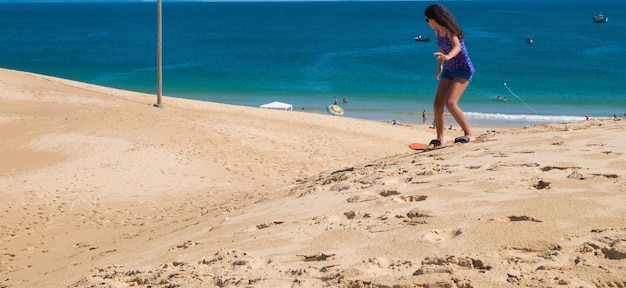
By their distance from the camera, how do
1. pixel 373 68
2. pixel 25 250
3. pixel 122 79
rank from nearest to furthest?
pixel 25 250 < pixel 122 79 < pixel 373 68

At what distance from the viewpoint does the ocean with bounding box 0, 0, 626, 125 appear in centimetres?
4047

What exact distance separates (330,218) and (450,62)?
352cm

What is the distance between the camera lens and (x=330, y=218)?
5.65 meters

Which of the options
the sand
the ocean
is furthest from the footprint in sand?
the ocean

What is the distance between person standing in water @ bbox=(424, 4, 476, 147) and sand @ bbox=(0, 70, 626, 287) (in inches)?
19.7

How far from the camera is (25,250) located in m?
8.28

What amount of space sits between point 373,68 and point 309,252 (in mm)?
51650

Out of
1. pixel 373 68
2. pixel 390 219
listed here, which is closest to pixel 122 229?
pixel 390 219

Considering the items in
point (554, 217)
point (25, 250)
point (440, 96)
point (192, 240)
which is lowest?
point (25, 250)

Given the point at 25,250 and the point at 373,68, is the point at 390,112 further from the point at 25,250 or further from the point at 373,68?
the point at 25,250

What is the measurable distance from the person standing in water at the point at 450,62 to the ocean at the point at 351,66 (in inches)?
973

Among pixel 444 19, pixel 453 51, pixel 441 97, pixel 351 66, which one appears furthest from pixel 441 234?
pixel 351 66

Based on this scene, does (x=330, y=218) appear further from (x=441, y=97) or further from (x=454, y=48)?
(x=441, y=97)

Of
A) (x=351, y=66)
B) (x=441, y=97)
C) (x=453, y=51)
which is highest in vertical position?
(x=351, y=66)
